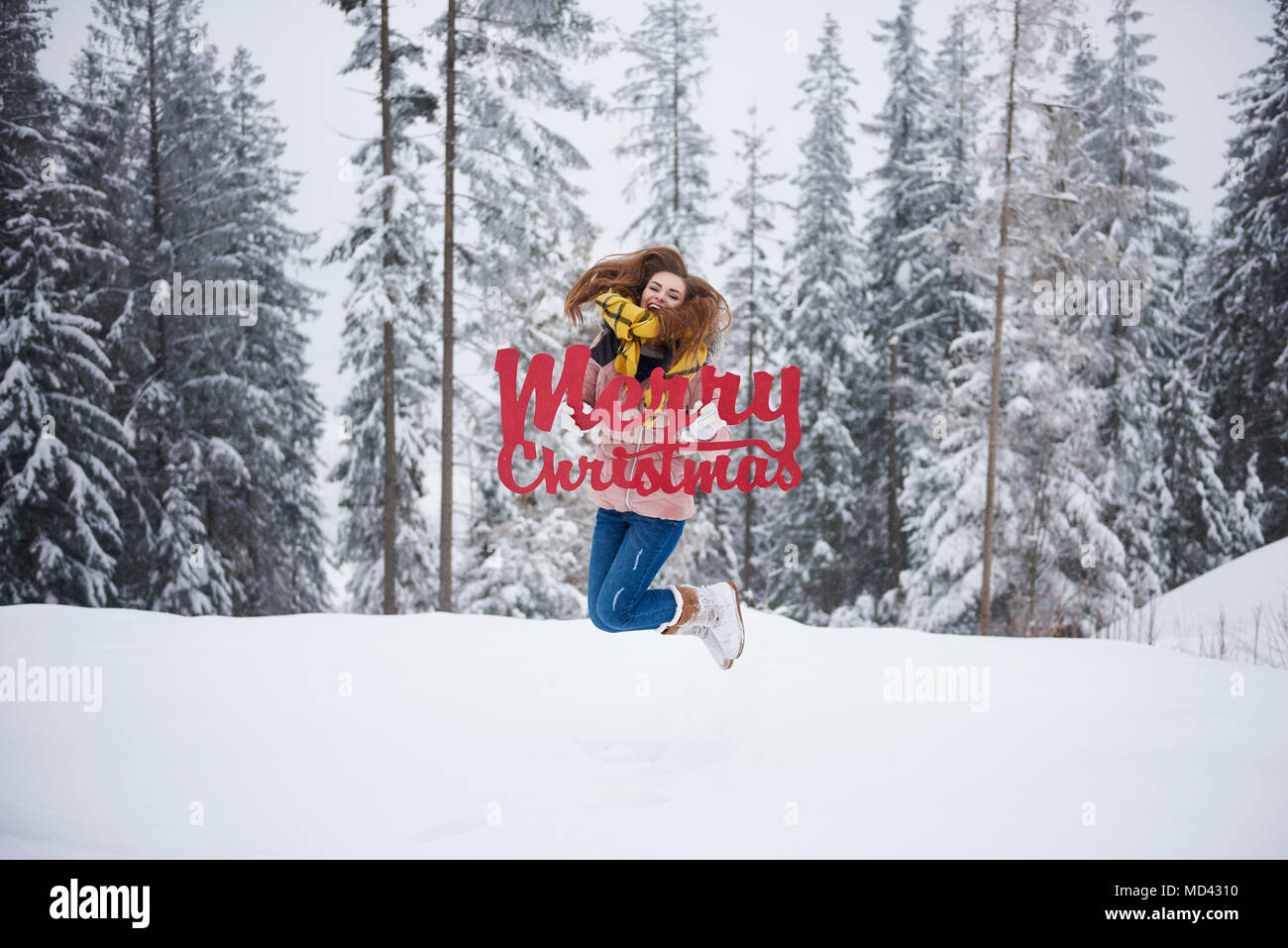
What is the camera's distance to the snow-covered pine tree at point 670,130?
51.9 feet

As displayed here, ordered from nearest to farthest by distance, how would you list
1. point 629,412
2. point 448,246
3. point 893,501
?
point 629,412
point 448,246
point 893,501

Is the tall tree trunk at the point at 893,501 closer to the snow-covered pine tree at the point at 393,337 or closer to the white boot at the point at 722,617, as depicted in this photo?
the snow-covered pine tree at the point at 393,337

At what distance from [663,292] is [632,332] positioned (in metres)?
0.28

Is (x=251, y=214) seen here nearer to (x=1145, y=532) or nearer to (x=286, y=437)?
(x=286, y=437)

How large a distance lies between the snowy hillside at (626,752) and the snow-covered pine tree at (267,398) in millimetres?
11838

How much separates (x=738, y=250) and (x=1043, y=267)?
7.43m

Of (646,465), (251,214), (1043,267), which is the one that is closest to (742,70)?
(1043,267)

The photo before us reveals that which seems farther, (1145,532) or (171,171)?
(1145,532)

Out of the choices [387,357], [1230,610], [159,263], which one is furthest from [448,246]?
[1230,610]

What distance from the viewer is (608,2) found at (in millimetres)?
11789

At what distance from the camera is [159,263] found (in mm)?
15344

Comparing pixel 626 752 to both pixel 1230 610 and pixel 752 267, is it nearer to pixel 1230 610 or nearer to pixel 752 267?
pixel 1230 610
